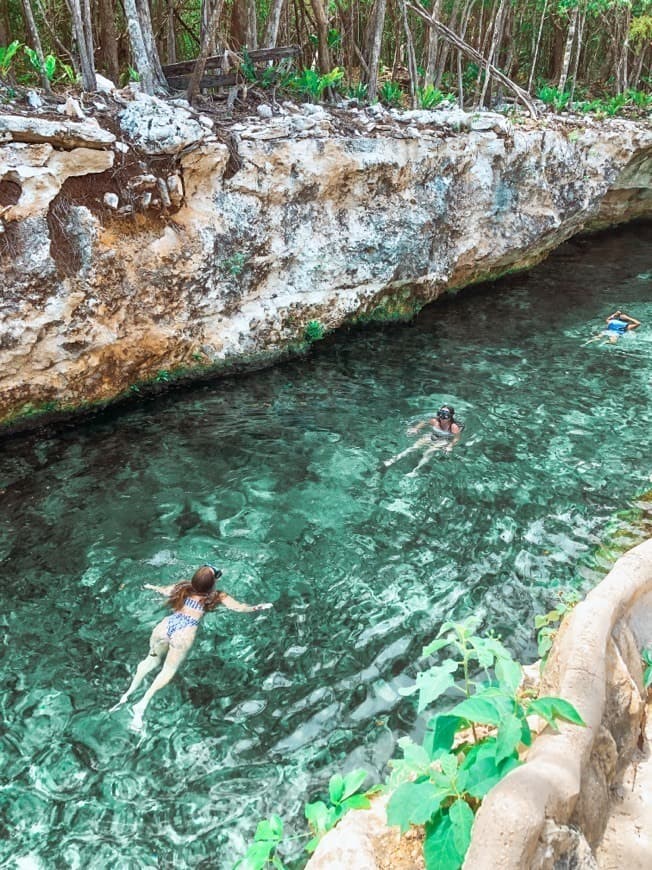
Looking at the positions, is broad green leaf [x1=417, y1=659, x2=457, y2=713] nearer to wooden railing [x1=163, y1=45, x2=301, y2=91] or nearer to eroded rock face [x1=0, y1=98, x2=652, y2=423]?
eroded rock face [x1=0, y1=98, x2=652, y2=423]

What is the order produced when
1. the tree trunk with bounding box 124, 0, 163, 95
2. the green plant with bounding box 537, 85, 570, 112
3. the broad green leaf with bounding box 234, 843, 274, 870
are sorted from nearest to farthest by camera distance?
the broad green leaf with bounding box 234, 843, 274, 870 < the tree trunk with bounding box 124, 0, 163, 95 < the green plant with bounding box 537, 85, 570, 112

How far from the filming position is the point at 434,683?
2951 millimetres

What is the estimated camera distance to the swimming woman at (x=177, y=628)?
534 cm

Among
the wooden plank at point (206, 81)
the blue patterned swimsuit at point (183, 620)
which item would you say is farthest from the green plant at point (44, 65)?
the blue patterned swimsuit at point (183, 620)

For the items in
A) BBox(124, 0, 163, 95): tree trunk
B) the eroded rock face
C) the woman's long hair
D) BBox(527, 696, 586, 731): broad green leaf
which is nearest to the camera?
BBox(527, 696, 586, 731): broad green leaf

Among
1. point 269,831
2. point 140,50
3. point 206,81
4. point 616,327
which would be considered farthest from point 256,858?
point 616,327

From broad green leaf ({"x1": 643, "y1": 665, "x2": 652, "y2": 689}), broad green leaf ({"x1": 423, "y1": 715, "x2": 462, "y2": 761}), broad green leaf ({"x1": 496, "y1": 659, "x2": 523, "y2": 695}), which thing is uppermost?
broad green leaf ({"x1": 496, "y1": 659, "x2": 523, "y2": 695})

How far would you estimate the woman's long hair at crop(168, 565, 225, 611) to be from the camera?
5871mm

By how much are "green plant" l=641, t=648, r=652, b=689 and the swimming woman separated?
3.42m

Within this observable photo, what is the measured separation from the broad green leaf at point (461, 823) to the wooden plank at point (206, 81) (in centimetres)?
1209

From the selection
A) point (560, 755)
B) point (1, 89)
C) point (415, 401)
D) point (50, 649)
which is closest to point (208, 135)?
point (1, 89)

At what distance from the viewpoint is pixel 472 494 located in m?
8.17

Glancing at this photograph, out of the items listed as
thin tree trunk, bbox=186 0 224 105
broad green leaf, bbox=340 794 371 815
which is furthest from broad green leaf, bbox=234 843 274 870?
thin tree trunk, bbox=186 0 224 105

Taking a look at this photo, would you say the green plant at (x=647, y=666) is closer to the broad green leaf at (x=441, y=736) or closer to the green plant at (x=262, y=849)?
the broad green leaf at (x=441, y=736)
